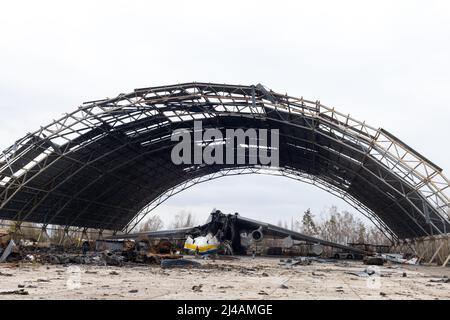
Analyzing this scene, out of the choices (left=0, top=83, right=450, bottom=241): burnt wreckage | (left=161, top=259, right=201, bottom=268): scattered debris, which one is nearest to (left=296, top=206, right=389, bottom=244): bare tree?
(left=0, top=83, right=450, bottom=241): burnt wreckage

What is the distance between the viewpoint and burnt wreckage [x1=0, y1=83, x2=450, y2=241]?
2520 centimetres

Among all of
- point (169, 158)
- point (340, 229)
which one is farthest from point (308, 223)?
point (169, 158)

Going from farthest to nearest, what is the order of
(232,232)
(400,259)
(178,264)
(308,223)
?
(308,223)
(232,232)
(400,259)
(178,264)

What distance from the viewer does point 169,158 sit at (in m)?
39.4

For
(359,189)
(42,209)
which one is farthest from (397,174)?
(42,209)

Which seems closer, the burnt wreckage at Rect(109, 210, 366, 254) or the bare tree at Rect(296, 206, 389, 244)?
the burnt wreckage at Rect(109, 210, 366, 254)

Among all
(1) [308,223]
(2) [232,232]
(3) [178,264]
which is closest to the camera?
(3) [178,264]

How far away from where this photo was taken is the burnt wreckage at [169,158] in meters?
25.2

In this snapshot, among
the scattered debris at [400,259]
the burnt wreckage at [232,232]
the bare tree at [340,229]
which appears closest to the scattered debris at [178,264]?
the burnt wreckage at [232,232]

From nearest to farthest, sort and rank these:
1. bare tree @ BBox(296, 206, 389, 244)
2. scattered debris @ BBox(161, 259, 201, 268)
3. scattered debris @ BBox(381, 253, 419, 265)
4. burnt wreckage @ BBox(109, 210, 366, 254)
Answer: scattered debris @ BBox(161, 259, 201, 268) < scattered debris @ BBox(381, 253, 419, 265) < burnt wreckage @ BBox(109, 210, 366, 254) < bare tree @ BBox(296, 206, 389, 244)

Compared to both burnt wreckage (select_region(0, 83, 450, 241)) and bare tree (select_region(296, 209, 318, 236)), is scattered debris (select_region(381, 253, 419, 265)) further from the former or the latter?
bare tree (select_region(296, 209, 318, 236))

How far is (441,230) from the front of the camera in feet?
87.8

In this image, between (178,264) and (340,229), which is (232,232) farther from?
(340,229)

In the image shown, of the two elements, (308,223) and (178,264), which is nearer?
(178,264)
